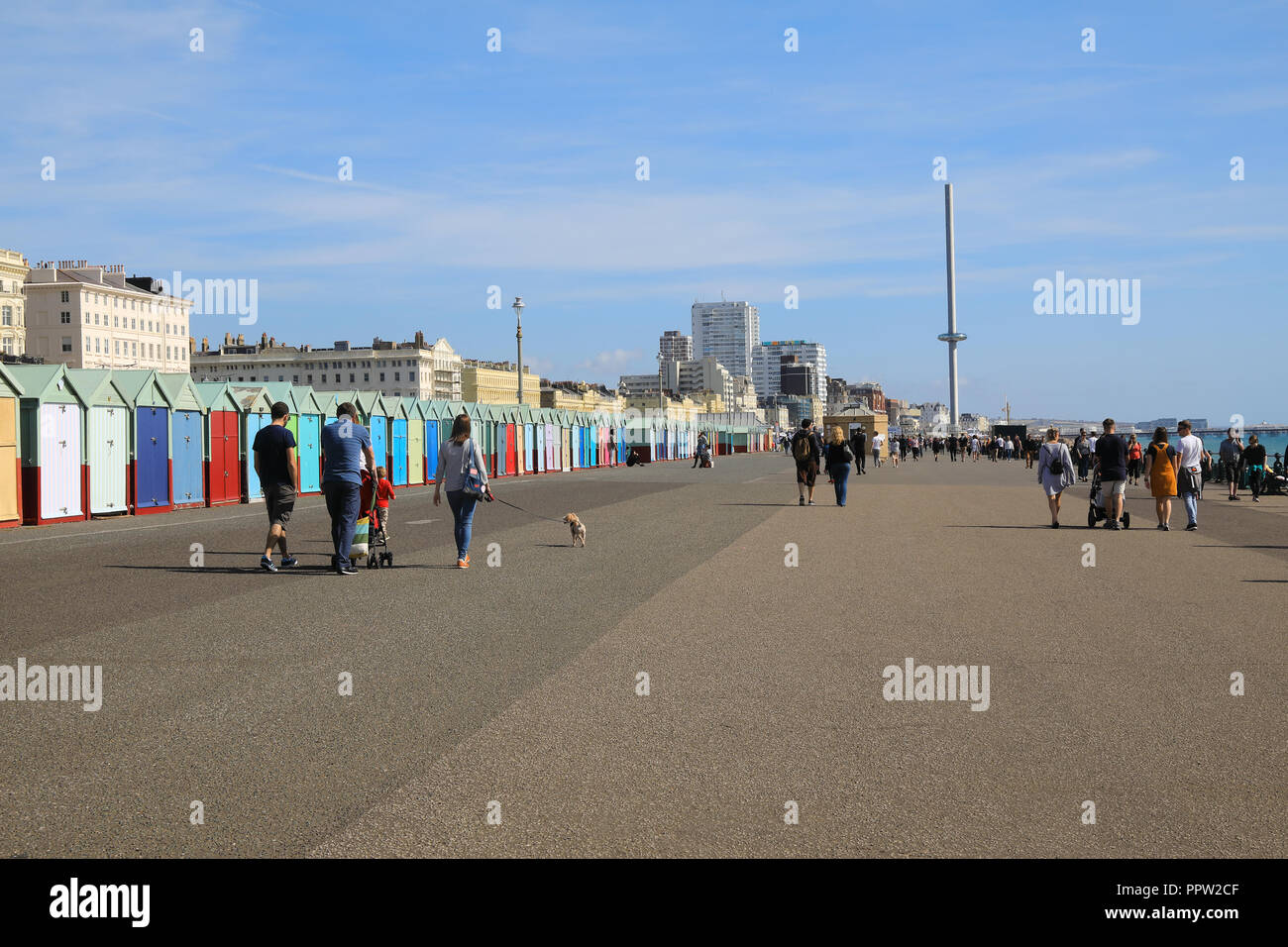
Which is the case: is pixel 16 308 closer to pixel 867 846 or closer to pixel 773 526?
pixel 773 526

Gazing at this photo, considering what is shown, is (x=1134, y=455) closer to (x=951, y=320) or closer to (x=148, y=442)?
(x=148, y=442)

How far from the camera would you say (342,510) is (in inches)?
536

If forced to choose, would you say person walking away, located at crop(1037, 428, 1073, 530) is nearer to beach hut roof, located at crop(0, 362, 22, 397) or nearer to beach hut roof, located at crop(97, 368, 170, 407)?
beach hut roof, located at crop(97, 368, 170, 407)

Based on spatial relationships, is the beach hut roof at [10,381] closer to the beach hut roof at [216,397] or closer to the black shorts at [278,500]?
the beach hut roof at [216,397]

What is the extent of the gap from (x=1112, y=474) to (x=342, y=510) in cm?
1287

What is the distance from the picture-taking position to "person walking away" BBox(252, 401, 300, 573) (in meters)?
14.0

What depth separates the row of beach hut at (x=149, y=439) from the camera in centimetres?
2255

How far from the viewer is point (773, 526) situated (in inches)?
846

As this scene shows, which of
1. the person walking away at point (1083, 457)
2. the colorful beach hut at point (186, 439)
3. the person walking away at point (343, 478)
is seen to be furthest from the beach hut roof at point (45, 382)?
the person walking away at point (1083, 457)

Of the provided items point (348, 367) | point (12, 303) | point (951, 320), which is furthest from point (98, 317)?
point (951, 320)

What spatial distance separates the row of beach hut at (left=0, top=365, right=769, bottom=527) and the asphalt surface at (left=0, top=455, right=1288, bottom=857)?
8532 mm

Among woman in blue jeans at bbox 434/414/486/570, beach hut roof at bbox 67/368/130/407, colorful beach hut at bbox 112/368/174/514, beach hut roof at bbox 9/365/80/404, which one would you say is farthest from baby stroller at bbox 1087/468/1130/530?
beach hut roof at bbox 9/365/80/404

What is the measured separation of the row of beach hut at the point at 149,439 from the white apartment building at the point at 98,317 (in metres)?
102
